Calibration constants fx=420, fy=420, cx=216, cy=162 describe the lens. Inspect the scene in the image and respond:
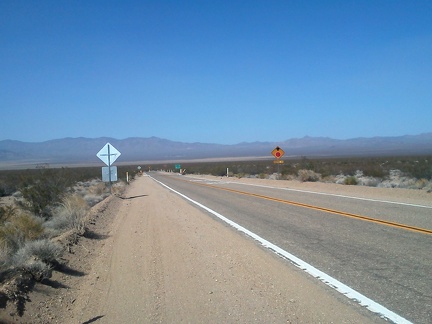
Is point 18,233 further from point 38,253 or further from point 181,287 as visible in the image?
point 181,287

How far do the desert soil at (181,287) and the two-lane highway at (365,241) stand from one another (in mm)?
663

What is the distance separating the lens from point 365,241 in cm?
950

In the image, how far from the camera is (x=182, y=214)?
53.1 ft

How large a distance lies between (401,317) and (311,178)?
28556 millimetres

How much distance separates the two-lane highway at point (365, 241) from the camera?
245 inches

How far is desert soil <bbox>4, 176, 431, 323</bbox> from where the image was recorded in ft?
18.7

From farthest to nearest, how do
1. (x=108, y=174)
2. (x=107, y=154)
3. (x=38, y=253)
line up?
(x=108, y=174) → (x=107, y=154) → (x=38, y=253)

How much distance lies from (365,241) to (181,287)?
15.5 ft

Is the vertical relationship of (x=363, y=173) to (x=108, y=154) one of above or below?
below

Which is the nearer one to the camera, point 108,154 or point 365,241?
point 365,241

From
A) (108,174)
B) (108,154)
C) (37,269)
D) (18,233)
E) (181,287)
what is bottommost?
(181,287)

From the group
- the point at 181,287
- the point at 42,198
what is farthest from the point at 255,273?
the point at 42,198

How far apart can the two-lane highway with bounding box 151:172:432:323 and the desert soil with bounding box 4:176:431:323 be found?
2.17ft

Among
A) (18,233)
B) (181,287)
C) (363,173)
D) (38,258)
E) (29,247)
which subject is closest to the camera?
(181,287)
